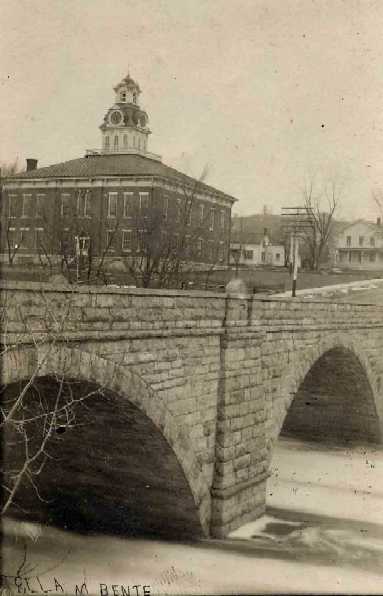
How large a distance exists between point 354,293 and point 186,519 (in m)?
24.7

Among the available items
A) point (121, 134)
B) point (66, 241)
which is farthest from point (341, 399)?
point (121, 134)

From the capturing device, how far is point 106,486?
14078 mm

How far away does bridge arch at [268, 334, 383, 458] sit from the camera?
74.0 ft

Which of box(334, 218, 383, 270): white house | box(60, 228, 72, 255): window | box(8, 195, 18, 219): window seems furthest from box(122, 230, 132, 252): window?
box(334, 218, 383, 270): white house

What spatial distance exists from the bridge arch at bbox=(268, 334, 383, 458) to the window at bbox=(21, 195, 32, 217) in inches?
585

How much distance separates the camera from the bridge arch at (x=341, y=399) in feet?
74.0

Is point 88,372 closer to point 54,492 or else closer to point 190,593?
point 190,593

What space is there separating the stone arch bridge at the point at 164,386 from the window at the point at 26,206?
676 inches

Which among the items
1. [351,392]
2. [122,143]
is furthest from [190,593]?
[122,143]

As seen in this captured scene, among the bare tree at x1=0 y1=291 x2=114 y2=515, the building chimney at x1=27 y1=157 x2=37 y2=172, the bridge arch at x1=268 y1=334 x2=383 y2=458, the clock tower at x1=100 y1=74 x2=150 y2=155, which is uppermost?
the clock tower at x1=100 y1=74 x2=150 y2=155

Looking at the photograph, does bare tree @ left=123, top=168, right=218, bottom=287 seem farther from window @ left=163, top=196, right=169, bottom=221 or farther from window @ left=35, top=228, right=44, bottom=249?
window @ left=35, top=228, right=44, bottom=249

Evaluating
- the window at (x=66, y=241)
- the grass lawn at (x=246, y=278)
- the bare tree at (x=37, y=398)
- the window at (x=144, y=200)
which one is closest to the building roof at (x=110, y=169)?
the window at (x=144, y=200)

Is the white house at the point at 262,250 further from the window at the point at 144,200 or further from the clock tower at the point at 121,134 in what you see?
the window at the point at 144,200

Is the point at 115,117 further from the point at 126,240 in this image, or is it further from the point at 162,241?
the point at 162,241
